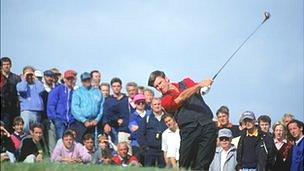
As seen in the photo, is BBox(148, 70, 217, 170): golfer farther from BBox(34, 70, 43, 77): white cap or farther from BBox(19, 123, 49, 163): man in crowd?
BBox(34, 70, 43, 77): white cap

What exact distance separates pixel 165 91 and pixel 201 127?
2.15 feet

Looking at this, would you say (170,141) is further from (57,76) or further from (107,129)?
(57,76)

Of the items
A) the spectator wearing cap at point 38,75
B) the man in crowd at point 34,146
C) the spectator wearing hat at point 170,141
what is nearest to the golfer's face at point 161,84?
the spectator wearing hat at point 170,141

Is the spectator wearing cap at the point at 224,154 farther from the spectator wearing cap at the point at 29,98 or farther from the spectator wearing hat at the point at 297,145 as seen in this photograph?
the spectator wearing cap at the point at 29,98

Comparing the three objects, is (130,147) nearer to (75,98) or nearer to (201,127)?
(75,98)

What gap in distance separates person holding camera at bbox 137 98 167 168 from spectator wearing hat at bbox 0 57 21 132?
1954mm

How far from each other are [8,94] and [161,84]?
2547 mm

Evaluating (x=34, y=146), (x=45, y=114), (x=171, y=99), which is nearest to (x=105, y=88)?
(x=45, y=114)

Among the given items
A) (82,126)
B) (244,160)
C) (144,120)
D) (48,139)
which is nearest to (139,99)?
(144,120)

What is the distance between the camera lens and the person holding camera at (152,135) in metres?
8.73

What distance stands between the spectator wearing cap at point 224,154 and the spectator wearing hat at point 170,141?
61 cm

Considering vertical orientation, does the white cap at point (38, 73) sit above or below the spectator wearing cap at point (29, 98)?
above

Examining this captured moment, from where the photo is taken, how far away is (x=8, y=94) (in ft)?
27.1

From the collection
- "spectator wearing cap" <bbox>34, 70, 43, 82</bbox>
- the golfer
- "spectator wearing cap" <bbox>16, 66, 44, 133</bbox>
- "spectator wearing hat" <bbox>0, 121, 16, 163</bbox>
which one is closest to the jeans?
"spectator wearing cap" <bbox>16, 66, 44, 133</bbox>
